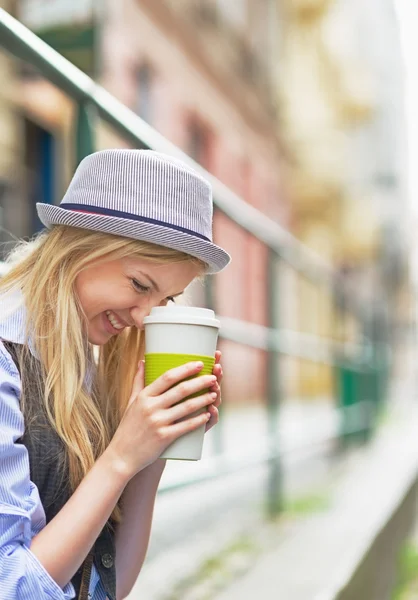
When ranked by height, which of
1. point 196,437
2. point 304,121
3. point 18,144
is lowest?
point 196,437

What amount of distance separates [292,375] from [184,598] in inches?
441

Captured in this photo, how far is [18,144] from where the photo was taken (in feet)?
22.9

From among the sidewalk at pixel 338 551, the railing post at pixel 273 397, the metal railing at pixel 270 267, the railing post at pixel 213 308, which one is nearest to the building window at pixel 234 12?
the metal railing at pixel 270 267

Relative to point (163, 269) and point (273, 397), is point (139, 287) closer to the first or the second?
point (163, 269)

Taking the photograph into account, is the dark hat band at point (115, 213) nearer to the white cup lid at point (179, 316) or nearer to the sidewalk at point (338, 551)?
the white cup lid at point (179, 316)

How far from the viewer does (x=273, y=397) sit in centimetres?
394

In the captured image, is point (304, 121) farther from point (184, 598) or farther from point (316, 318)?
point (184, 598)

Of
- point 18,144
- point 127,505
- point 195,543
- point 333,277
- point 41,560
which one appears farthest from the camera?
point 18,144

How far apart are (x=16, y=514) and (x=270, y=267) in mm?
3043

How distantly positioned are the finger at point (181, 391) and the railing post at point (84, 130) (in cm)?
100

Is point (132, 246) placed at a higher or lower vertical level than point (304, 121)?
lower

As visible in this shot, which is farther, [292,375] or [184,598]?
[292,375]

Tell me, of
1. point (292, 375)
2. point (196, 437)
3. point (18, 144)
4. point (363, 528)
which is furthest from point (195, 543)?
point (292, 375)

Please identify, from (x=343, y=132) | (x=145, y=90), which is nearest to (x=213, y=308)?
(x=145, y=90)
